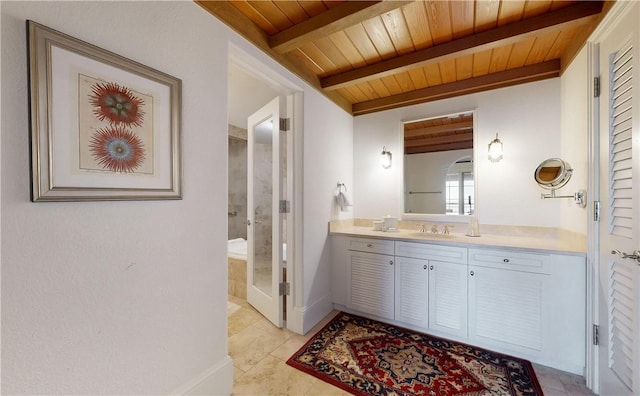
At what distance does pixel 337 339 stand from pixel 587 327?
165 cm

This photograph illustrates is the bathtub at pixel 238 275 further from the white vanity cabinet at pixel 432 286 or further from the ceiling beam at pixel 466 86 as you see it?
the ceiling beam at pixel 466 86

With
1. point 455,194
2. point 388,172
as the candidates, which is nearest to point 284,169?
point 388,172

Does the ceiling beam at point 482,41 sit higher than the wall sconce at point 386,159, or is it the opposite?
the ceiling beam at point 482,41

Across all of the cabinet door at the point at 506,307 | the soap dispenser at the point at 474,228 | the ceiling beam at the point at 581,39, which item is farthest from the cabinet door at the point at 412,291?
the ceiling beam at the point at 581,39

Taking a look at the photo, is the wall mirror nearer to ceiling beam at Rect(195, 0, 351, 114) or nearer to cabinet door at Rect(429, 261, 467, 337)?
cabinet door at Rect(429, 261, 467, 337)

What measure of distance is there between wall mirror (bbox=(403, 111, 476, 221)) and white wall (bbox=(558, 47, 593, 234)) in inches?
25.1

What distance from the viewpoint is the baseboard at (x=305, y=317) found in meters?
2.15

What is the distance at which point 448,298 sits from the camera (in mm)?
2016

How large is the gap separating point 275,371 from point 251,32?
7.37 feet

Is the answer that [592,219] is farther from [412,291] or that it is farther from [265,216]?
[265,216]

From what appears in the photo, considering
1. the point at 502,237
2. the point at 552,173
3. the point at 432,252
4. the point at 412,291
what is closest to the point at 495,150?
the point at 552,173

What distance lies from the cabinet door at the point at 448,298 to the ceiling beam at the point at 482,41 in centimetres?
161

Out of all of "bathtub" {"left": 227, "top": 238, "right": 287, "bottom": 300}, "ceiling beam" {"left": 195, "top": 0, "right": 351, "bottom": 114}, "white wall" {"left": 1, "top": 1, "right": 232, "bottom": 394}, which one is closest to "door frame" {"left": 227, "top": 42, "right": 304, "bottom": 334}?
"ceiling beam" {"left": 195, "top": 0, "right": 351, "bottom": 114}

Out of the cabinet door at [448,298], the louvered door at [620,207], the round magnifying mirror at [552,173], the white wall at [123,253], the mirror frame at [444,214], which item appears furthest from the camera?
the mirror frame at [444,214]
